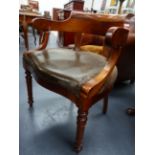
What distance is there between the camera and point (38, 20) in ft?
3.21

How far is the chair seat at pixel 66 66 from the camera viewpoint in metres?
0.70

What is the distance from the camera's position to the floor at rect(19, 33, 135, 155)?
923mm

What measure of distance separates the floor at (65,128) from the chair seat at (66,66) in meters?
0.40

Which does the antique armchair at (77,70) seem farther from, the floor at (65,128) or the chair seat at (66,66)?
the floor at (65,128)

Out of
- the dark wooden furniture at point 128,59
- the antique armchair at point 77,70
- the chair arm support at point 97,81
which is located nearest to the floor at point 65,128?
the antique armchair at point 77,70

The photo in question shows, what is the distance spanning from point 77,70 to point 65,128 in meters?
0.48

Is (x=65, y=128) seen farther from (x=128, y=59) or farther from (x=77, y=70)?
(x=128, y=59)

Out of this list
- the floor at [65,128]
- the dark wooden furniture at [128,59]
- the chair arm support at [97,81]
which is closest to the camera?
the chair arm support at [97,81]

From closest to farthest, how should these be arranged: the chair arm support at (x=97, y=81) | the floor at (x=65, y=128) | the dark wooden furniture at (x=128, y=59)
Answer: the chair arm support at (x=97, y=81)
the floor at (x=65, y=128)
the dark wooden furniture at (x=128, y=59)

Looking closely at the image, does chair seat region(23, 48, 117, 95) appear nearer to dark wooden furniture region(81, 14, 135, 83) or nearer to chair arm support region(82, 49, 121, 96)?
chair arm support region(82, 49, 121, 96)

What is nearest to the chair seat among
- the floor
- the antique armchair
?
the antique armchair
